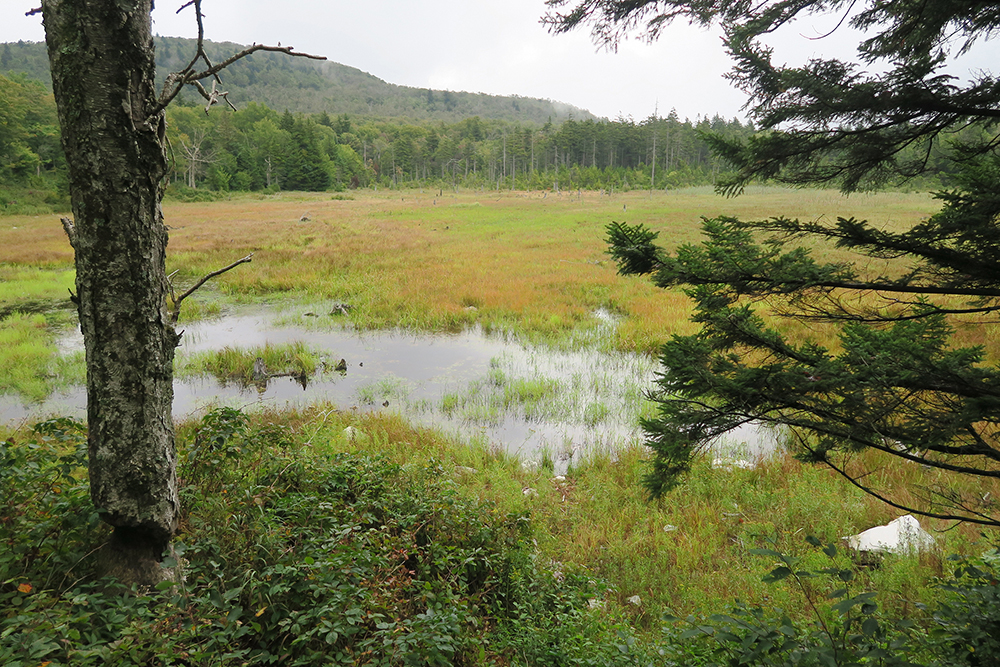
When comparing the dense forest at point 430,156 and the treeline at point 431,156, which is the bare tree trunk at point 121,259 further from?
the treeline at point 431,156

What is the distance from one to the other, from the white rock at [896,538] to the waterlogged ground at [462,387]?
7.81ft

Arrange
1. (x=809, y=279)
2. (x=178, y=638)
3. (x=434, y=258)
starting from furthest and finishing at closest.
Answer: (x=434, y=258) → (x=809, y=279) → (x=178, y=638)

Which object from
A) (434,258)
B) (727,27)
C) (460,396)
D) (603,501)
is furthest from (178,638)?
(434,258)

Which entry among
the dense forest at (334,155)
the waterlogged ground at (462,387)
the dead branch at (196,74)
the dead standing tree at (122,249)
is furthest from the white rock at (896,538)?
the dense forest at (334,155)

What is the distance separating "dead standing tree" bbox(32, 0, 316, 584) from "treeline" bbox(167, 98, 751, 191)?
66.3 meters

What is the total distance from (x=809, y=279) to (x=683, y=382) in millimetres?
927

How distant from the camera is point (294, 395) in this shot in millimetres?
8953

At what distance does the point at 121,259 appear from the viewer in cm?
255

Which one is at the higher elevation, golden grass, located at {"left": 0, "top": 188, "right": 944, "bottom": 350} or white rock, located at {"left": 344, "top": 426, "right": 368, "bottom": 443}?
golden grass, located at {"left": 0, "top": 188, "right": 944, "bottom": 350}

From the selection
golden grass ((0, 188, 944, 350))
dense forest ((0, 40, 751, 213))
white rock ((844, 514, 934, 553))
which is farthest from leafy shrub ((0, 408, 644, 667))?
dense forest ((0, 40, 751, 213))

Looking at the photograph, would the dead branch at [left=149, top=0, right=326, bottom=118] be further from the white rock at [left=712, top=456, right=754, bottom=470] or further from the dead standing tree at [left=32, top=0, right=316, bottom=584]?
the white rock at [left=712, top=456, right=754, bottom=470]

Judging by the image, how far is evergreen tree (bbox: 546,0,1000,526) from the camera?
2.49 metres

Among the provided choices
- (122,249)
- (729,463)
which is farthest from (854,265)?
(729,463)

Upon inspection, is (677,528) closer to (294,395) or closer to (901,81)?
(901,81)
